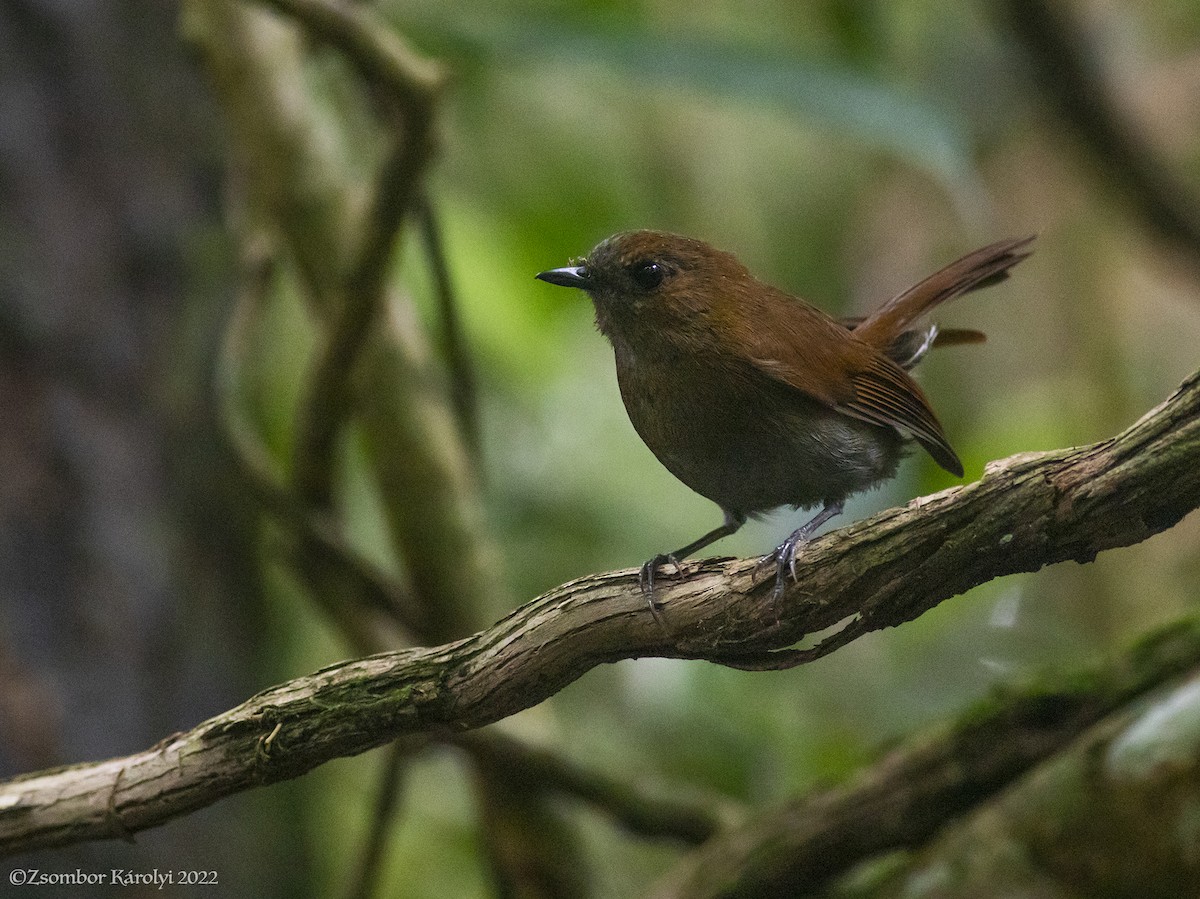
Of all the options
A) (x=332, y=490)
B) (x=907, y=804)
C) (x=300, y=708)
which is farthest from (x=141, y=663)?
(x=907, y=804)

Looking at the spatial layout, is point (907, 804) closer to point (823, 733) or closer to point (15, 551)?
point (823, 733)

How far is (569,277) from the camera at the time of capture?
9.41 ft

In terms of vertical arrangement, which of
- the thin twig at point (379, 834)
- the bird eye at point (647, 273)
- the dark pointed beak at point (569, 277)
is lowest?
the thin twig at point (379, 834)

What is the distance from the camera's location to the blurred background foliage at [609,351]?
374 centimetres

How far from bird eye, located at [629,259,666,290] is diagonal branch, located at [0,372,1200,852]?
0.96 m

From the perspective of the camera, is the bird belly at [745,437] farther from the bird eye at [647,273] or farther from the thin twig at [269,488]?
the thin twig at [269,488]

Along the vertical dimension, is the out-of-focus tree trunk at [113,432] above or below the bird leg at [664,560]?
above

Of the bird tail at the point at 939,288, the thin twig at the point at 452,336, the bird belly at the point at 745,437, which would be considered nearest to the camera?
the bird belly at the point at 745,437

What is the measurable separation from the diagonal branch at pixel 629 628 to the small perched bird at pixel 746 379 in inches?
24.4

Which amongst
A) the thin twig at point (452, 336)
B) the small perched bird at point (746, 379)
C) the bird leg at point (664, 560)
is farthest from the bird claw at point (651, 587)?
the thin twig at point (452, 336)

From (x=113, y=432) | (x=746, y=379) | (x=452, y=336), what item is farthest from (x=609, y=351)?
(x=746, y=379)

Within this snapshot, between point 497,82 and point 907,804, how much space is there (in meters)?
3.64

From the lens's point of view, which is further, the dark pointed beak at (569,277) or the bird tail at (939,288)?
the bird tail at (939,288)

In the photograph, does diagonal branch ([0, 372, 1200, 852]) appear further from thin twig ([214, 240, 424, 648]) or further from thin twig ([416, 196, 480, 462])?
thin twig ([416, 196, 480, 462])
